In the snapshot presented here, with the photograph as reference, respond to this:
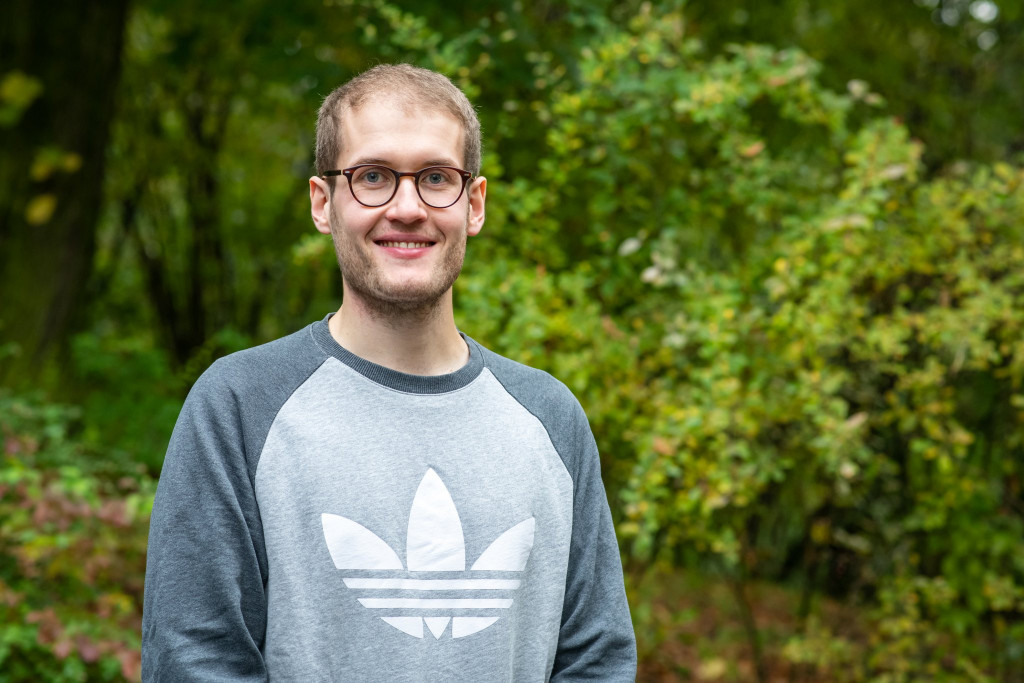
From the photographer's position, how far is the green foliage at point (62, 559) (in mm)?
3412

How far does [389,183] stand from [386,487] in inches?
20.4

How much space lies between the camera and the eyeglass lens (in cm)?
162

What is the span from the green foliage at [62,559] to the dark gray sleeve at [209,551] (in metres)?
2.11

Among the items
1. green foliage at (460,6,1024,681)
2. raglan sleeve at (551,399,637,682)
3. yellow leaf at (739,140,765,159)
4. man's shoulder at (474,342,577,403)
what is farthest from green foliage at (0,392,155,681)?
yellow leaf at (739,140,765,159)

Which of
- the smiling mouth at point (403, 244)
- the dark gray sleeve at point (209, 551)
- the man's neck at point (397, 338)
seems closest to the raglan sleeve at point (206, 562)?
the dark gray sleeve at point (209, 551)

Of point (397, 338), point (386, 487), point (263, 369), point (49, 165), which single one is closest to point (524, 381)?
point (397, 338)

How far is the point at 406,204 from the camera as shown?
160 cm

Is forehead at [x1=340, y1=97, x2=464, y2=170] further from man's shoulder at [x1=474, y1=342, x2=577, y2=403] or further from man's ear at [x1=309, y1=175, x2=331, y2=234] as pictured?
man's shoulder at [x1=474, y1=342, x2=577, y2=403]

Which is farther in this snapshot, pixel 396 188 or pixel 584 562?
pixel 584 562

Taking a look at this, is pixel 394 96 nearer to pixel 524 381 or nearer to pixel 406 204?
pixel 406 204

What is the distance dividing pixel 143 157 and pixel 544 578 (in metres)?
9.20

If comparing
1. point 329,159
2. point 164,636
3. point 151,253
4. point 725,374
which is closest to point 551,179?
point 725,374

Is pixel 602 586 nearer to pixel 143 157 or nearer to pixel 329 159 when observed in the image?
pixel 329 159

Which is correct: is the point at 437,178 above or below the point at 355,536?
above
